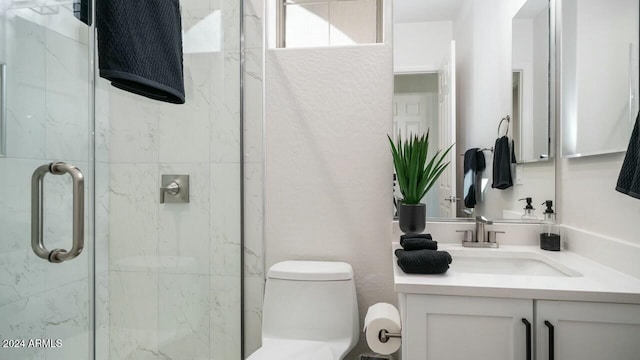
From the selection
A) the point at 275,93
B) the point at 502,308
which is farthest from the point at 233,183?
the point at 502,308

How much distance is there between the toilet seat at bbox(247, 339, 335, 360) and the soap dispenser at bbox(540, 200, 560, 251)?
0.97 meters

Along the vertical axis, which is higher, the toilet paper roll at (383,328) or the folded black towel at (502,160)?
the folded black towel at (502,160)

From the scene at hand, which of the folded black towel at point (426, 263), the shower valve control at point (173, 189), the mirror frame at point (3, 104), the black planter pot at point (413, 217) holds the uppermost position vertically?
the mirror frame at point (3, 104)

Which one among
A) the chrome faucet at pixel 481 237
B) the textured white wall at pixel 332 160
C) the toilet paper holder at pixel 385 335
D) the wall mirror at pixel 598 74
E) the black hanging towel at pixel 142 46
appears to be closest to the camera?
the black hanging towel at pixel 142 46

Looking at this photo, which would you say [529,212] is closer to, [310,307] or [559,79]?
[559,79]

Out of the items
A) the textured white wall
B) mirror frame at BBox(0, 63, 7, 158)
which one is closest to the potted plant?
the textured white wall

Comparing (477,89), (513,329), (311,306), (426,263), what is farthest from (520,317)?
(477,89)

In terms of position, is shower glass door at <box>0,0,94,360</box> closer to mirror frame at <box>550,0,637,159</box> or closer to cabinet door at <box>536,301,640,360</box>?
cabinet door at <box>536,301,640,360</box>

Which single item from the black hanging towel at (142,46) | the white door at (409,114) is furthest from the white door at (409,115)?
the black hanging towel at (142,46)

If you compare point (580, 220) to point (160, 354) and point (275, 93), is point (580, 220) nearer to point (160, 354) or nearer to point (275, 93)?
point (275, 93)

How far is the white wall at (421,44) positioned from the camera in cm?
153

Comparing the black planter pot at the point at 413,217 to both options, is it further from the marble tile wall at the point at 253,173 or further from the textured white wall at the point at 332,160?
the marble tile wall at the point at 253,173

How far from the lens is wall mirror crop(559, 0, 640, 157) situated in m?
1.04

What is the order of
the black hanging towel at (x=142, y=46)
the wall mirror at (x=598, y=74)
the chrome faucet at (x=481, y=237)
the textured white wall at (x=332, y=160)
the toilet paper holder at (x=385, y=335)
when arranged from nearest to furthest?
the black hanging towel at (x=142, y=46), the wall mirror at (x=598, y=74), the toilet paper holder at (x=385, y=335), the chrome faucet at (x=481, y=237), the textured white wall at (x=332, y=160)
